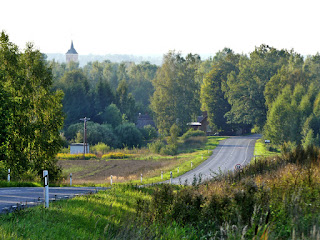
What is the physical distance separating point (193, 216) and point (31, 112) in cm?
2452

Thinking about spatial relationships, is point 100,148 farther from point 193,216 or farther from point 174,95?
point 193,216

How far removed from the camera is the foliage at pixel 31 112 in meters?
32.5

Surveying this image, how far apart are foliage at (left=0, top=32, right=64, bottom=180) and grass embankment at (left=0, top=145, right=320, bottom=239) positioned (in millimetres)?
19342

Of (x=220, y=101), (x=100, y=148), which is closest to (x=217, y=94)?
(x=220, y=101)

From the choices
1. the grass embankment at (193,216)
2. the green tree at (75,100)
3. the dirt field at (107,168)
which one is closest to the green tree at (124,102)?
the green tree at (75,100)

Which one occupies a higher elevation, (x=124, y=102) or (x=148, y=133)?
(x=124, y=102)

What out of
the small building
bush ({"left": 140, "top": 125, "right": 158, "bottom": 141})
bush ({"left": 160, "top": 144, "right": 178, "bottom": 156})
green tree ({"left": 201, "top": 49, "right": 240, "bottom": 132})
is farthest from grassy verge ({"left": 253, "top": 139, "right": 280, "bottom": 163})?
the small building

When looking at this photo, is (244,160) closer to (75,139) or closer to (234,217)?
(75,139)

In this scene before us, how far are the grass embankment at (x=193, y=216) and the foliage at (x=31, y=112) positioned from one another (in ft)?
63.5

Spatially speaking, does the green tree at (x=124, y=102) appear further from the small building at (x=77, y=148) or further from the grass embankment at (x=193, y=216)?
the grass embankment at (x=193, y=216)

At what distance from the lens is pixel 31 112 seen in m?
34.3

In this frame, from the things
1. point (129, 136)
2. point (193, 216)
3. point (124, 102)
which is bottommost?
point (129, 136)

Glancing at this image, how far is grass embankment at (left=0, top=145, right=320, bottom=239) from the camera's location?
9.48m

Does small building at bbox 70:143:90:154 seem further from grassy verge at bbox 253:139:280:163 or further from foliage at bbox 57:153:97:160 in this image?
grassy verge at bbox 253:139:280:163
